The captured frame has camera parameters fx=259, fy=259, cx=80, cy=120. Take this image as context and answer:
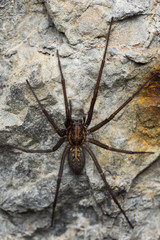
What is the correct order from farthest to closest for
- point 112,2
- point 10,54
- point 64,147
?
point 64,147
point 10,54
point 112,2

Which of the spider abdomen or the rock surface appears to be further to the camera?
the spider abdomen

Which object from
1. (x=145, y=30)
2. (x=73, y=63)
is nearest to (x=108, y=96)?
(x=73, y=63)

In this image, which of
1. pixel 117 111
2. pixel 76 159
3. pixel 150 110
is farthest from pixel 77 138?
pixel 150 110

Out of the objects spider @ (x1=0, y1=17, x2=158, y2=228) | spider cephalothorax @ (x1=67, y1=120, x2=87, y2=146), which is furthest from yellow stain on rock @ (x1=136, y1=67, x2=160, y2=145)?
spider cephalothorax @ (x1=67, y1=120, x2=87, y2=146)

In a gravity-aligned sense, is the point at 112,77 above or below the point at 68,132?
above

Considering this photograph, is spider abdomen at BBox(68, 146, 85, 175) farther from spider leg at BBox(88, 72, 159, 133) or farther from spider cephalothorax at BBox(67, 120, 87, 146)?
spider leg at BBox(88, 72, 159, 133)

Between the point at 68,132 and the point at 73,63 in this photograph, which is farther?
the point at 68,132

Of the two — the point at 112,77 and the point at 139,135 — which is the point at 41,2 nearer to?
the point at 112,77
